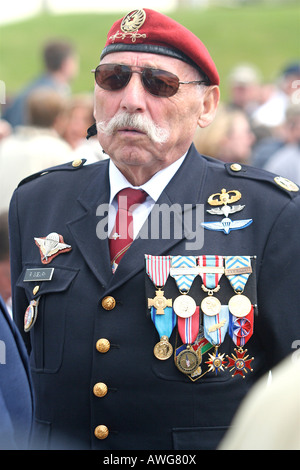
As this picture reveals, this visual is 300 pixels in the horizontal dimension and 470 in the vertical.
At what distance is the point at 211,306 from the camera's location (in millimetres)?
2791

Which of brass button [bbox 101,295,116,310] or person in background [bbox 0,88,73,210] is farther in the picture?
person in background [bbox 0,88,73,210]

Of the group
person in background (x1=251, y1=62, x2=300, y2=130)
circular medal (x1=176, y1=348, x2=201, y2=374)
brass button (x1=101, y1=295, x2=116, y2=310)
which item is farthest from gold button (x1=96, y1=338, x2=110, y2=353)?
person in background (x1=251, y1=62, x2=300, y2=130)

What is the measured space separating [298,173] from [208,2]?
48.7m

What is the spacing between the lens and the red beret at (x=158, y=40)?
2.96m

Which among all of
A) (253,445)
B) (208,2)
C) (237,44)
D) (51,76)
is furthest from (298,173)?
(208,2)

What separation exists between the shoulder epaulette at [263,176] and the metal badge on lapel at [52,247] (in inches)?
25.7

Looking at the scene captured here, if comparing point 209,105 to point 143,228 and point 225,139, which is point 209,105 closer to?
point 143,228

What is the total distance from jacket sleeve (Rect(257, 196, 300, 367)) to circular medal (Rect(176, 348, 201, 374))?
0.25m

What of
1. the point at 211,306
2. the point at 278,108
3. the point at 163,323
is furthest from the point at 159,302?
the point at 278,108

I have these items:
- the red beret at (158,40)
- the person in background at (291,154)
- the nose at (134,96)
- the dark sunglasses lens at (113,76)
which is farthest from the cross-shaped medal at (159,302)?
the person in background at (291,154)

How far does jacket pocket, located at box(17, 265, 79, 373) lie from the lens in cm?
283

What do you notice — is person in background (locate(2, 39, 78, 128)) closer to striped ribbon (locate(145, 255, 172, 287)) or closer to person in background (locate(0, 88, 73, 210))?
person in background (locate(0, 88, 73, 210))

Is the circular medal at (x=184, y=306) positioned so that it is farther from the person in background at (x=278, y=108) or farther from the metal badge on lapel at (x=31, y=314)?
the person in background at (x=278, y=108)
